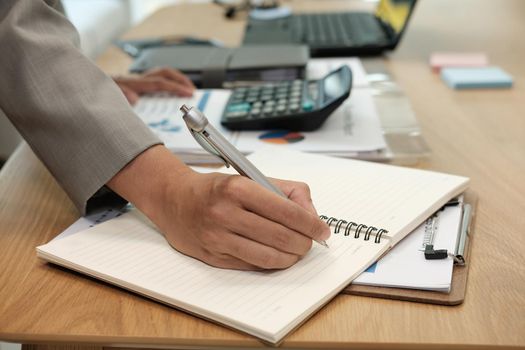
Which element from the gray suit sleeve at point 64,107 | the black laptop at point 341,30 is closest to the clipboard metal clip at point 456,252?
the gray suit sleeve at point 64,107

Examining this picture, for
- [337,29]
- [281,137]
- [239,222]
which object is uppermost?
[239,222]

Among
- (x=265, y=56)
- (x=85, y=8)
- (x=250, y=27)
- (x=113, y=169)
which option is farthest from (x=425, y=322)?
(x=85, y=8)

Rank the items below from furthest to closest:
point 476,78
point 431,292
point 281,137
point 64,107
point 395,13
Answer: point 395,13 → point 476,78 → point 281,137 → point 64,107 → point 431,292

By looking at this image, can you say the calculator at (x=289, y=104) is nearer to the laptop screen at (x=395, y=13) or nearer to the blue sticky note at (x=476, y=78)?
the blue sticky note at (x=476, y=78)

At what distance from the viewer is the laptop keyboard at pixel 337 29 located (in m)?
1.37

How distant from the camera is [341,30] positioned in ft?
4.79

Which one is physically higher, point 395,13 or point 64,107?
point 64,107

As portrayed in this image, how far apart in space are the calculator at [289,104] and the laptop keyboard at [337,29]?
394mm

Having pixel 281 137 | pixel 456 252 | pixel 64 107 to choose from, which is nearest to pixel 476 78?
pixel 281 137

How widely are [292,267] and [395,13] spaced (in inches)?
37.8

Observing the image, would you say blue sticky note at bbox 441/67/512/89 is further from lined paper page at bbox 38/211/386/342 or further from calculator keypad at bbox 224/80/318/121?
lined paper page at bbox 38/211/386/342

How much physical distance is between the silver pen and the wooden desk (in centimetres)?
11

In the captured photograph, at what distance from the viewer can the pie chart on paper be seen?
88 centimetres

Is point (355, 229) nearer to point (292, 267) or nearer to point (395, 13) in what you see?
point (292, 267)
